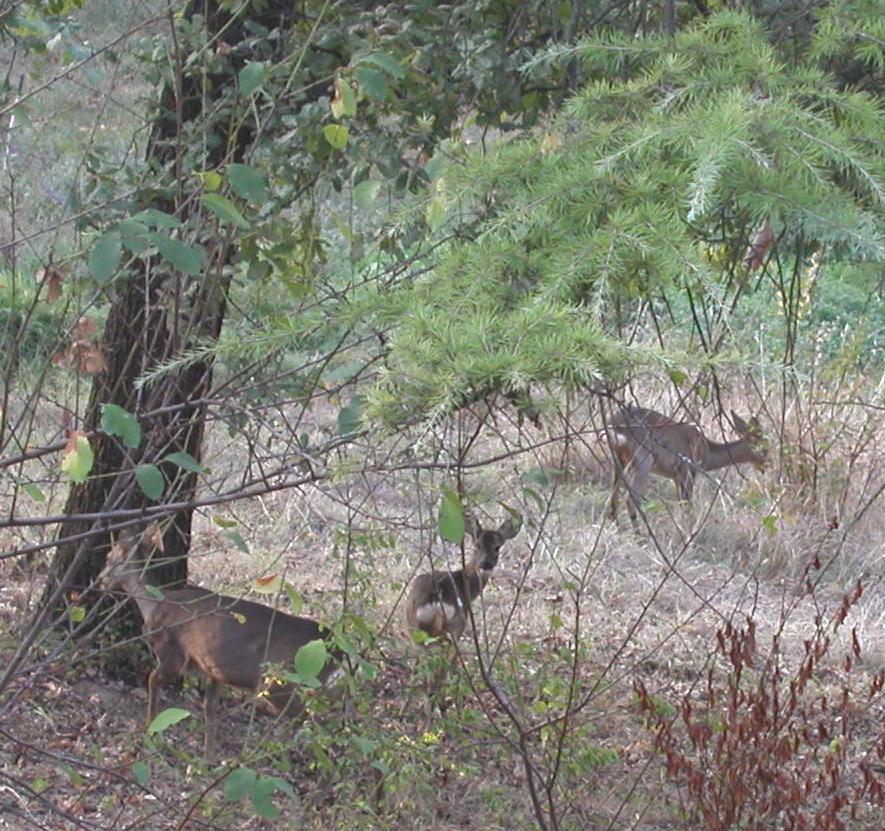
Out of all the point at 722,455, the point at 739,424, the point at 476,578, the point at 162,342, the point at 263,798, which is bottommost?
the point at 722,455

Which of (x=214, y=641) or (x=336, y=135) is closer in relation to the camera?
(x=336, y=135)

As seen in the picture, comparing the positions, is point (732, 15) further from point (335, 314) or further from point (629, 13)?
point (629, 13)

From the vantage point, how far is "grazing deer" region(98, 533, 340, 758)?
215 inches

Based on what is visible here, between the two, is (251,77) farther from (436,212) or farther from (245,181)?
(436,212)

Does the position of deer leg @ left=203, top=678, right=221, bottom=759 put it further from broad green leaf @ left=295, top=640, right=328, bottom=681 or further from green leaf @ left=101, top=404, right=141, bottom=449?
green leaf @ left=101, top=404, right=141, bottom=449

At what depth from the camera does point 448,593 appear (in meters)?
6.02

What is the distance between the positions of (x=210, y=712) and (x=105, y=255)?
9.88ft

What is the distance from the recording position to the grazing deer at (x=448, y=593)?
19.3ft

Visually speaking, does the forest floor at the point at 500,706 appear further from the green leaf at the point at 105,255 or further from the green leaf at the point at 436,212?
the green leaf at the point at 105,255

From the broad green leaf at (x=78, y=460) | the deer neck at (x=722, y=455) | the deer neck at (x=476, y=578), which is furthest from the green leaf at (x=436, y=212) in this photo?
the deer neck at (x=722, y=455)

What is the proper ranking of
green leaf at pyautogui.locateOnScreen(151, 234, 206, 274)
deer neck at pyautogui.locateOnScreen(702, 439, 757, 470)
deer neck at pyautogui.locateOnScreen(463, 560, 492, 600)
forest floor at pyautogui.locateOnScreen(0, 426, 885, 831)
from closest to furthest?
green leaf at pyautogui.locateOnScreen(151, 234, 206, 274), forest floor at pyautogui.locateOnScreen(0, 426, 885, 831), deer neck at pyautogui.locateOnScreen(463, 560, 492, 600), deer neck at pyautogui.locateOnScreen(702, 439, 757, 470)

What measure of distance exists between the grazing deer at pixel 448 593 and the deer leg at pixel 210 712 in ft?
2.61

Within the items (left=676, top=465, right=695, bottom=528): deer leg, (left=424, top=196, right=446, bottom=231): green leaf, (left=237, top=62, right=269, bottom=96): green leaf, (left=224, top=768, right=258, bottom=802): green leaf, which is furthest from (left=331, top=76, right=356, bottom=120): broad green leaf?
(left=676, top=465, right=695, bottom=528): deer leg

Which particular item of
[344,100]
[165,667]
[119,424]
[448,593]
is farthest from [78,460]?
[448,593]
